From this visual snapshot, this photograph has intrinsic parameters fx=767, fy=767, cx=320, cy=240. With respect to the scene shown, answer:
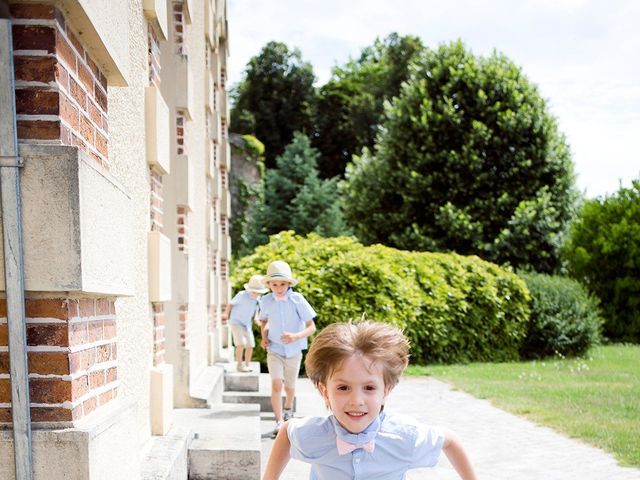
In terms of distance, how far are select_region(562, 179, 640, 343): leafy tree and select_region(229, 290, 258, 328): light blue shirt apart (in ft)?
44.4

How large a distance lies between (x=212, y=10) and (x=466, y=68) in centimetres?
1297

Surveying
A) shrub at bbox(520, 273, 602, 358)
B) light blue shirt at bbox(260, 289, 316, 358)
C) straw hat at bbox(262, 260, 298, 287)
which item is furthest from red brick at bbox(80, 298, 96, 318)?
shrub at bbox(520, 273, 602, 358)

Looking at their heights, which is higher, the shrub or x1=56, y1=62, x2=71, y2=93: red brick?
x1=56, y1=62, x2=71, y2=93: red brick

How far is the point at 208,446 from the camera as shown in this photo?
18.5 feet

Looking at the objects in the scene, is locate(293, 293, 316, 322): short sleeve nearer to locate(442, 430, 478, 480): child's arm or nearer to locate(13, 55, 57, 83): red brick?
locate(442, 430, 478, 480): child's arm

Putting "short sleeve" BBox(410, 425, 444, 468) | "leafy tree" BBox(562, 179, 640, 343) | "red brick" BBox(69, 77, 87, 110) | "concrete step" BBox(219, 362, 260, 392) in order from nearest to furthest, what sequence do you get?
"red brick" BBox(69, 77, 87, 110)
"short sleeve" BBox(410, 425, 444, 468)
"concrete step" BBox(219, 362, 260, 392)
"leafy tree" BBox(562, 179, 640, 343)

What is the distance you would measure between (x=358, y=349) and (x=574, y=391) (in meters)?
9.55

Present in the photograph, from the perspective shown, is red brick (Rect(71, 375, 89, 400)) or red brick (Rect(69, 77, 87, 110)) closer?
red brick (Rect(71, 375, 89, 400))

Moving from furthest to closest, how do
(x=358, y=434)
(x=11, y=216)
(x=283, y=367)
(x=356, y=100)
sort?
1. (x=356, y=100)
2. (x=283, y=367)
3. (x=358, y=434)
4. (x=11, y=216)

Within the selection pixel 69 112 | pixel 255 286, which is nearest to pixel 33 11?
pixel 69 112

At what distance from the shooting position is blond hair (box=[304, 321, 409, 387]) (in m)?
2.84

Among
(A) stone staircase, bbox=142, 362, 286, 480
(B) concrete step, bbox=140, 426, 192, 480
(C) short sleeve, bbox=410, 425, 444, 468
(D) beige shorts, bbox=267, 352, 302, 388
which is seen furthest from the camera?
(D) beige shorts, bbox=267, 352, 302, 388

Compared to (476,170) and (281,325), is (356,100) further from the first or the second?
(281,325)

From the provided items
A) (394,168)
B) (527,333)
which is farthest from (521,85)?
(527,333)
